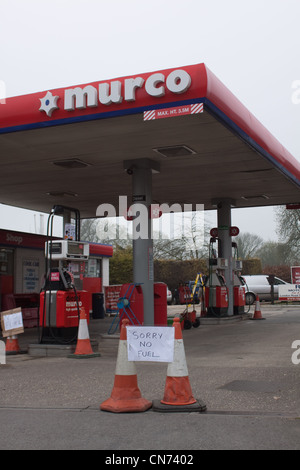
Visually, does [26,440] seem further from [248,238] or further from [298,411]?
[248,238]

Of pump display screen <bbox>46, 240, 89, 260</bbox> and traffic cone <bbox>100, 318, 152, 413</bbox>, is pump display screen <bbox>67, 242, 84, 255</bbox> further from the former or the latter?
traffic cone <bbox>100, 318, 152, 413</bbox>

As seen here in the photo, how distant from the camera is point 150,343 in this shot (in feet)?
21.6

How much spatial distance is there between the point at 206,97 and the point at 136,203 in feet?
15.4

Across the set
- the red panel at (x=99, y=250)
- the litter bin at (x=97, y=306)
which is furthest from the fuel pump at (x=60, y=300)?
the red panel at (x=99, y=250)

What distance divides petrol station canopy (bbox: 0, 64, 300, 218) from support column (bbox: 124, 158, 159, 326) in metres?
0.32

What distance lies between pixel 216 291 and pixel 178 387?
1324cm

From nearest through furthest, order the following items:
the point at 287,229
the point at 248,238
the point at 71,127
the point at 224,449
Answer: the point at 224,449, the point at 71,127, the point at 287,229, the point at 248,238

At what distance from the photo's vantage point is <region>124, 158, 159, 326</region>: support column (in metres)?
14.0

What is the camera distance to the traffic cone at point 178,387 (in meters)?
6.48

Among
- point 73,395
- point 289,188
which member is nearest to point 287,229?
point 289,188

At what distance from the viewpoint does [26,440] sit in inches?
213

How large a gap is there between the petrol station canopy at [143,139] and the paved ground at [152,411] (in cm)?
449

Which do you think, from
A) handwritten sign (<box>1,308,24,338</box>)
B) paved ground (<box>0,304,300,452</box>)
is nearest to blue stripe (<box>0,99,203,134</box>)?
handwritten sign (<box>1,308,24,338</box>)

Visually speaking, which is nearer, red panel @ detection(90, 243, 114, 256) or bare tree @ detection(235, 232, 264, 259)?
red panel @ detection(90, 243, 114, 256)
